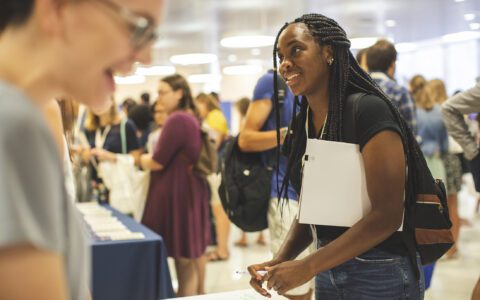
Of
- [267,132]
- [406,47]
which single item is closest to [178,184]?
[267,132]

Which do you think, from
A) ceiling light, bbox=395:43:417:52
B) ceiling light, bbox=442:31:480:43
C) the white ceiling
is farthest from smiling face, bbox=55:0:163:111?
ceiling light, bbox=395:43:417:52

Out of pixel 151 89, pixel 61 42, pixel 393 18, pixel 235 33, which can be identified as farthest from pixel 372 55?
pixel 151 89

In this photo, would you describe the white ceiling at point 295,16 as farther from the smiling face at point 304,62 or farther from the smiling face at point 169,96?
the smiling face at point 304,62

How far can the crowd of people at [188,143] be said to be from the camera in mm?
521

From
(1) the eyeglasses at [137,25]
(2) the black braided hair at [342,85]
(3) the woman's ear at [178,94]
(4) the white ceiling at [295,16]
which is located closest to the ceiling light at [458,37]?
(4) the white ceiling at [295,16]

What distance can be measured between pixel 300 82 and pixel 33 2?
0.88 meters

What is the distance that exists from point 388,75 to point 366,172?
2.28m

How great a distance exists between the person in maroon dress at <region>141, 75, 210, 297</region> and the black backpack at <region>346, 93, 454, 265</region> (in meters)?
2.16

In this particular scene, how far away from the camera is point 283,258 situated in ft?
4.93

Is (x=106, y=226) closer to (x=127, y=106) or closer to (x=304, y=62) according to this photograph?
(x=304, y=62)

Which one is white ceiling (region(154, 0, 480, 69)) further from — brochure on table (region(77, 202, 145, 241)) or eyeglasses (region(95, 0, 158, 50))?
eyeglasses (region(95, 0, 158, 50))

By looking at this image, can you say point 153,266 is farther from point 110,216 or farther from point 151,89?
point 151,89

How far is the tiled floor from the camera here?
410 cm

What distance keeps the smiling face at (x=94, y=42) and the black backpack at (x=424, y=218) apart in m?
0.77
